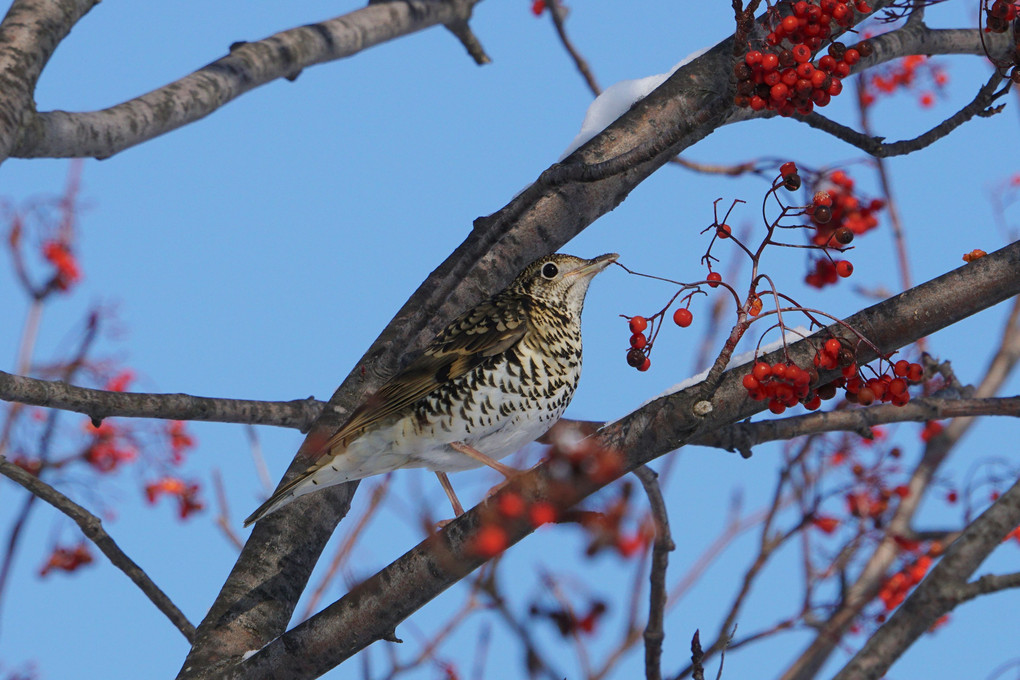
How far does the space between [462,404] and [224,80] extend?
3127 mm

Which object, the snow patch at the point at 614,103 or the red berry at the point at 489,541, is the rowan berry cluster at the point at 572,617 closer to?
the red berry at the point at 489,541

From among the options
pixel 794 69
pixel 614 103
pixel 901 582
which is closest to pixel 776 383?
pixel 794 69

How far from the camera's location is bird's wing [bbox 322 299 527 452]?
13.5 feet

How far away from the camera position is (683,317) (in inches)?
132

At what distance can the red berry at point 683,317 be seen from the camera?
3355 millimetres

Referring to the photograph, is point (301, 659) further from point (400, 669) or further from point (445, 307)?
point (445, 307)

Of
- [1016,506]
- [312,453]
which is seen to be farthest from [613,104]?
[1016,506]

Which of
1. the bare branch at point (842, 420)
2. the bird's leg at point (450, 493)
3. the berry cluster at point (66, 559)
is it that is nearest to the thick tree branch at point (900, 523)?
the bare branch at point (842, 420)

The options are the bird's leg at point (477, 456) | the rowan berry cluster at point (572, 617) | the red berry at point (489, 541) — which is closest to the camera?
the rowan berry cluster at point (572, 617)

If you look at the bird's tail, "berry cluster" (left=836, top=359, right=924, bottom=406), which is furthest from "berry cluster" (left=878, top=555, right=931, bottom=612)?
the bird's tail

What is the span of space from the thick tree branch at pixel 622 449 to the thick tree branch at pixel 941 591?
109 centimetres

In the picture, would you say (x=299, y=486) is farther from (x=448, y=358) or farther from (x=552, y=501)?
(x=552, y=501)

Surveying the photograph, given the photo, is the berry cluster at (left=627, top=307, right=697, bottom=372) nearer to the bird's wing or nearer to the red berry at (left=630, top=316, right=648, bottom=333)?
the red berry at (left=630, top=316, right=648, bottom=333)

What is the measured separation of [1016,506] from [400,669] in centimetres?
243
